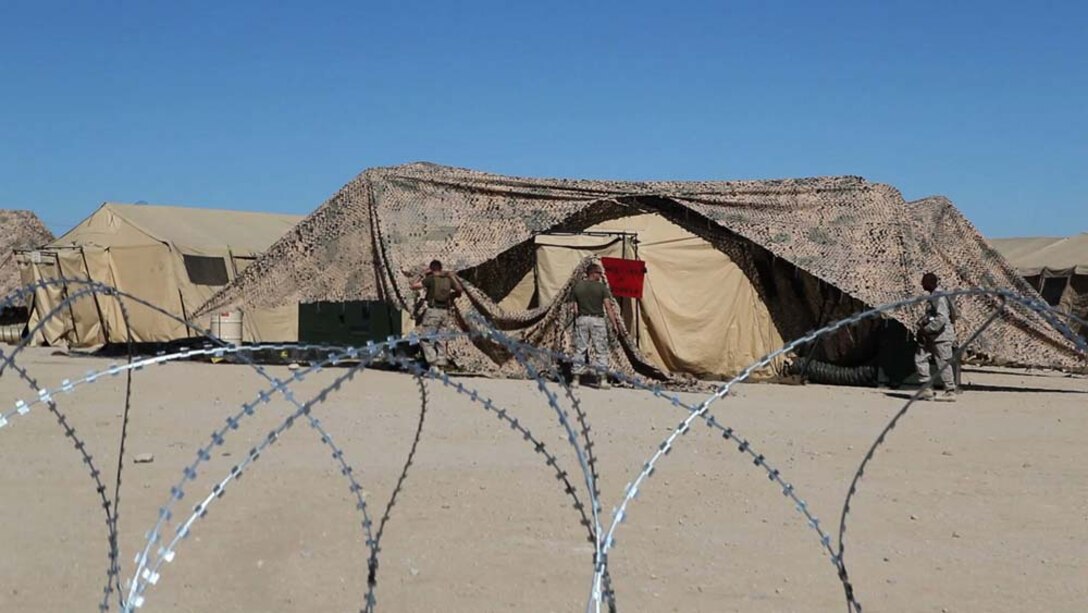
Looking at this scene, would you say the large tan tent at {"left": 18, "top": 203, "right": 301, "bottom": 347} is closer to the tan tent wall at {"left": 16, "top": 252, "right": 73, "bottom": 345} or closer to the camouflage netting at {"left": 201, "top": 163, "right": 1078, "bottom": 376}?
the tan tent wall at {"left": 16, "top": 252, "right": 73, "bottom": 345}

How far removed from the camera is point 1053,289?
81.0 feet

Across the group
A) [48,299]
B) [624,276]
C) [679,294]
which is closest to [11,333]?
[48,299]

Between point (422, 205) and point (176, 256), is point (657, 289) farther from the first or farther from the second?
point (176, 256)

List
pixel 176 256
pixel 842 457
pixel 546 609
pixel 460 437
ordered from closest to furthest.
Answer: pixel 546 609 → pixel 842 457 → pixel 460 437 → pixel 176 256

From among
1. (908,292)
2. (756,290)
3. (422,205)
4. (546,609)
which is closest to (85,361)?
(422,205)

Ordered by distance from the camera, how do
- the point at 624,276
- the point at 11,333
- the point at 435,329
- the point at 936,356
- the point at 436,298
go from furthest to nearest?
the point at 11,333 → the point at 624,276 → the point at 436,298 → the point at 435,329 → the point at 936,356

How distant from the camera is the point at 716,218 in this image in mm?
16531

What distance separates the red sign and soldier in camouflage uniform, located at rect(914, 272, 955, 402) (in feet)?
11.8

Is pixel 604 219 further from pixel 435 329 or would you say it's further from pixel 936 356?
pixel 936 356

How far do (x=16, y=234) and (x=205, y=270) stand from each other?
1032 cm

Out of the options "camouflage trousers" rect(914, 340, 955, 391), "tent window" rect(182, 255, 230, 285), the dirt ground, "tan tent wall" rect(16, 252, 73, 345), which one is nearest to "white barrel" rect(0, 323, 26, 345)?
"tan tent wall" rect(16, 252, 73, 345)

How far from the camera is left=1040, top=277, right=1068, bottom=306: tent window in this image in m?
24.4

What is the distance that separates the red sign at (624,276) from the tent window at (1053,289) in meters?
12.1

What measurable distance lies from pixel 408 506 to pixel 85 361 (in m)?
13.1
